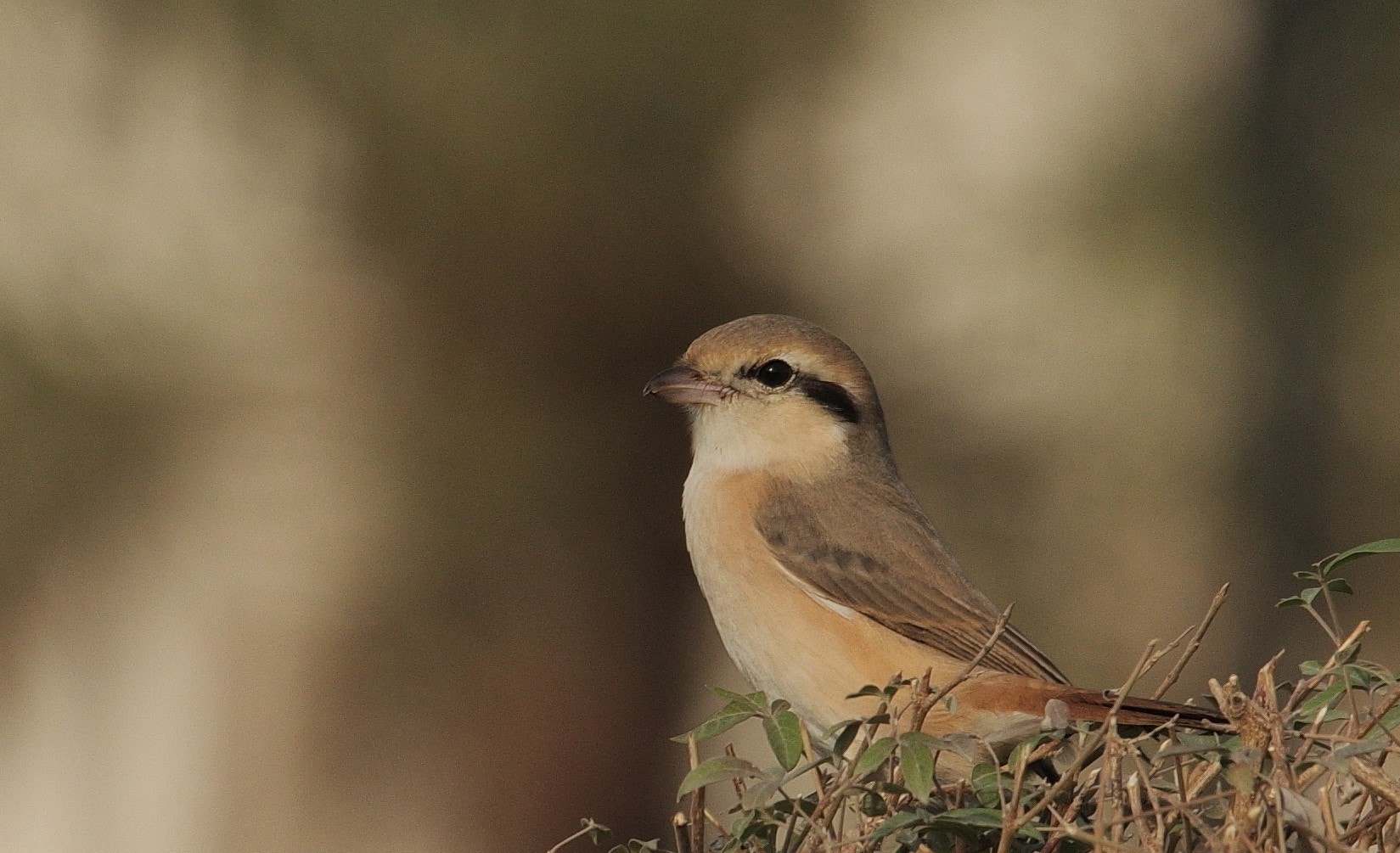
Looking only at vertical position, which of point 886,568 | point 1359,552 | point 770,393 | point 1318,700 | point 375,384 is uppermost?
point 375,384

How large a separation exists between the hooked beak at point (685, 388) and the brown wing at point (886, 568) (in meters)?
0.33

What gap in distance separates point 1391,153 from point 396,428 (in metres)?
6.06

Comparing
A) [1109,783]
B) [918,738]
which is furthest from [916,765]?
[1109,783]

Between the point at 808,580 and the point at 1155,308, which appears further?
the point at 1155,308

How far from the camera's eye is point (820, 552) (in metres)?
3.90

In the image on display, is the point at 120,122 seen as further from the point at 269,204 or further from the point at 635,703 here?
the point at 635,703

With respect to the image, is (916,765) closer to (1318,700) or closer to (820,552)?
(1318,700)

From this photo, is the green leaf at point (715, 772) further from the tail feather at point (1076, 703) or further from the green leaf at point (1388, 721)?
the green leaf at point (1388, 721)

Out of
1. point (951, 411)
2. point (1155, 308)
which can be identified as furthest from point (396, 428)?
point (1155, 308)

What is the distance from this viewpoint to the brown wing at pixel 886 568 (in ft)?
12.2

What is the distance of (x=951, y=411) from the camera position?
734cm

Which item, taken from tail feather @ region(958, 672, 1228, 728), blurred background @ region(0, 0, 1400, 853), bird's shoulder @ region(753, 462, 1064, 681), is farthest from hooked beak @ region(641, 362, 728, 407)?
blurred background @ region(0, 0, 1400, 853)

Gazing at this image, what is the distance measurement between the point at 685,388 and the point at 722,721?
2.13 metres

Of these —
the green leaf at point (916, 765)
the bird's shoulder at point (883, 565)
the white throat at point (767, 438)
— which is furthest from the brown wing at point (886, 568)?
the green leaf at point (916, 765)
